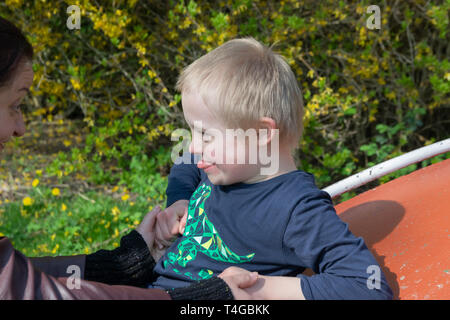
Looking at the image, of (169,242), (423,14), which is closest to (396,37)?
(423,14)

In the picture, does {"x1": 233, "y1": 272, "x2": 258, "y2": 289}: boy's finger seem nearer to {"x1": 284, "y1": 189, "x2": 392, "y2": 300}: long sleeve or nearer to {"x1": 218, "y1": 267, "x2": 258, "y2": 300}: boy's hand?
{"x1": 218, "y1": 267, "x2": 258, "y2": 300}: boy's hand

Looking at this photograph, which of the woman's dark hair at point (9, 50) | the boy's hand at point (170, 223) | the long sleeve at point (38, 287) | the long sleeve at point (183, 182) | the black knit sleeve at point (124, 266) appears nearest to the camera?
the long sleeve at point (38, 287)

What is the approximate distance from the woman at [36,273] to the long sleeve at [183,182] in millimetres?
355

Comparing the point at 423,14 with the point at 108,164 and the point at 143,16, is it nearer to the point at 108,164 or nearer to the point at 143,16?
the point at 143,16

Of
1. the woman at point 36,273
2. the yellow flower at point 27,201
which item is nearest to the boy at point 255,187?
the woman at point 36,273

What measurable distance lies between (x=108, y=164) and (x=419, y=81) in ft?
9.55

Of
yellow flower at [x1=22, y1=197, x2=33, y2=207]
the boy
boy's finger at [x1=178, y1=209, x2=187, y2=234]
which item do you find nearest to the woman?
the boy

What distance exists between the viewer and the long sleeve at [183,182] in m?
1.72

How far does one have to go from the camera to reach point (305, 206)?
1.19 metres

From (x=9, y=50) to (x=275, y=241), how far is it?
2.40ft

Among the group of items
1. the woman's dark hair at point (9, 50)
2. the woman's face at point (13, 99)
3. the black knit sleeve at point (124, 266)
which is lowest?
the black knit sleeve at point (124, 266)

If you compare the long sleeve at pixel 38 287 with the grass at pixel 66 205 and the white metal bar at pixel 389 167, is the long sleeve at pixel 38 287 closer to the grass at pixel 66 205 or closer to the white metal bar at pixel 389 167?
the white metal bar at pixel 389 167

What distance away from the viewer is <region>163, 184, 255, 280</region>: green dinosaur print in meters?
1.34

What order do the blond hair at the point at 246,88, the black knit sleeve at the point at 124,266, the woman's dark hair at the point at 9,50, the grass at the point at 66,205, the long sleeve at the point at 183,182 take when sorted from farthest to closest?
the grass at the point at 66,205 < the long sleeve at the point at 183,182 < the black knit sleeve at the point at 124,266 < the blond hair at the point at 246,88 < the woman's dark hair at the point at 9,50
